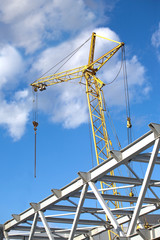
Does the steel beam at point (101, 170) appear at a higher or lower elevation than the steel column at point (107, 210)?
higher

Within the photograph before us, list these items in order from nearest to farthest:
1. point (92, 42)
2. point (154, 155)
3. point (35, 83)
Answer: point (154, 155)
point (92, 42)
point (35, 83)

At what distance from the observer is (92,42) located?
169 ft

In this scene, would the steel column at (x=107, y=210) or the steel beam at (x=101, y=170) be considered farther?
the steel column at (x=107, y=210)

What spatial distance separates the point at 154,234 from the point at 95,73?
1549 inches

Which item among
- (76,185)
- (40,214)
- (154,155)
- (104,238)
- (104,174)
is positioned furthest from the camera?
(104,238)

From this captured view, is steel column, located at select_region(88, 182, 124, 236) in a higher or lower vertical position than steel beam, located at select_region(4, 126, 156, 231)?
lower

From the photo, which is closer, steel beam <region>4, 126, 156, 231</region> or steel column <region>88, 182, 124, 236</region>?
steel beam <region>4, 126, 156, 231</region>

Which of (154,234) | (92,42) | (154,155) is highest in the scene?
(92,42)

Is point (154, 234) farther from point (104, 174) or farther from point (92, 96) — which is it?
point (92, 96)

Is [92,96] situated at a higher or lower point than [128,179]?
higher

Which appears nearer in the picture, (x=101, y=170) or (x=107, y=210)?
(x=107, y=210)

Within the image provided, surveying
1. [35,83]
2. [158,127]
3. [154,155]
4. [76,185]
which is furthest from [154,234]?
[35,83]

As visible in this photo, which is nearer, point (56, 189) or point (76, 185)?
point (76, 185)

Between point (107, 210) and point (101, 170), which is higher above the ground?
point (101, 170)
